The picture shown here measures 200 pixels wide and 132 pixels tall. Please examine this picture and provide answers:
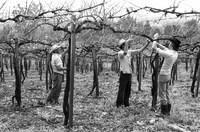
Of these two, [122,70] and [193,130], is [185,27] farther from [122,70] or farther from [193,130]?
Answer: [193,130]

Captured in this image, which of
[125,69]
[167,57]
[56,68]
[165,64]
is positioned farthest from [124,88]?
[56,68]

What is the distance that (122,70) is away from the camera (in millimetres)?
7055

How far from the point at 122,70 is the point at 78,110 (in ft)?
5.73

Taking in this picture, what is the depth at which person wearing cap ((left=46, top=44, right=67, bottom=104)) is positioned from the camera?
7504mm

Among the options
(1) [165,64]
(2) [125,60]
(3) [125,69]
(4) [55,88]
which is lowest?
(4) [55,88]

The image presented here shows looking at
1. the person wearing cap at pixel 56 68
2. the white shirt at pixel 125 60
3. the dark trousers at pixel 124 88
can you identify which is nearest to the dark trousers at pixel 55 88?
the person wearing cap at pixel 56 68

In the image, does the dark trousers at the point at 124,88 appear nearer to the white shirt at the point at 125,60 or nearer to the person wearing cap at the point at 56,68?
the white shirt at the point at 125,60

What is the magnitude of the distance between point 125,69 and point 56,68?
2176 millimetres

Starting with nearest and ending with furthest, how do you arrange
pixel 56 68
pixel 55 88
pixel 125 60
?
pixel 125 60 → pixel 56 68 → pixel 55 88

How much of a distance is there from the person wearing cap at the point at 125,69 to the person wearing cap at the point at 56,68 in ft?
5.85

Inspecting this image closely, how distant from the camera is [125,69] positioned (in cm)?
699

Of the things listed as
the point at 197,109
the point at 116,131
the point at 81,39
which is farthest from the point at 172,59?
the point at 81,39

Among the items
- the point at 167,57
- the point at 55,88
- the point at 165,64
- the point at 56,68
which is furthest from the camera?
the point at 55,88

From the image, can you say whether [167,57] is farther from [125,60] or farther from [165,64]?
[125,60]
